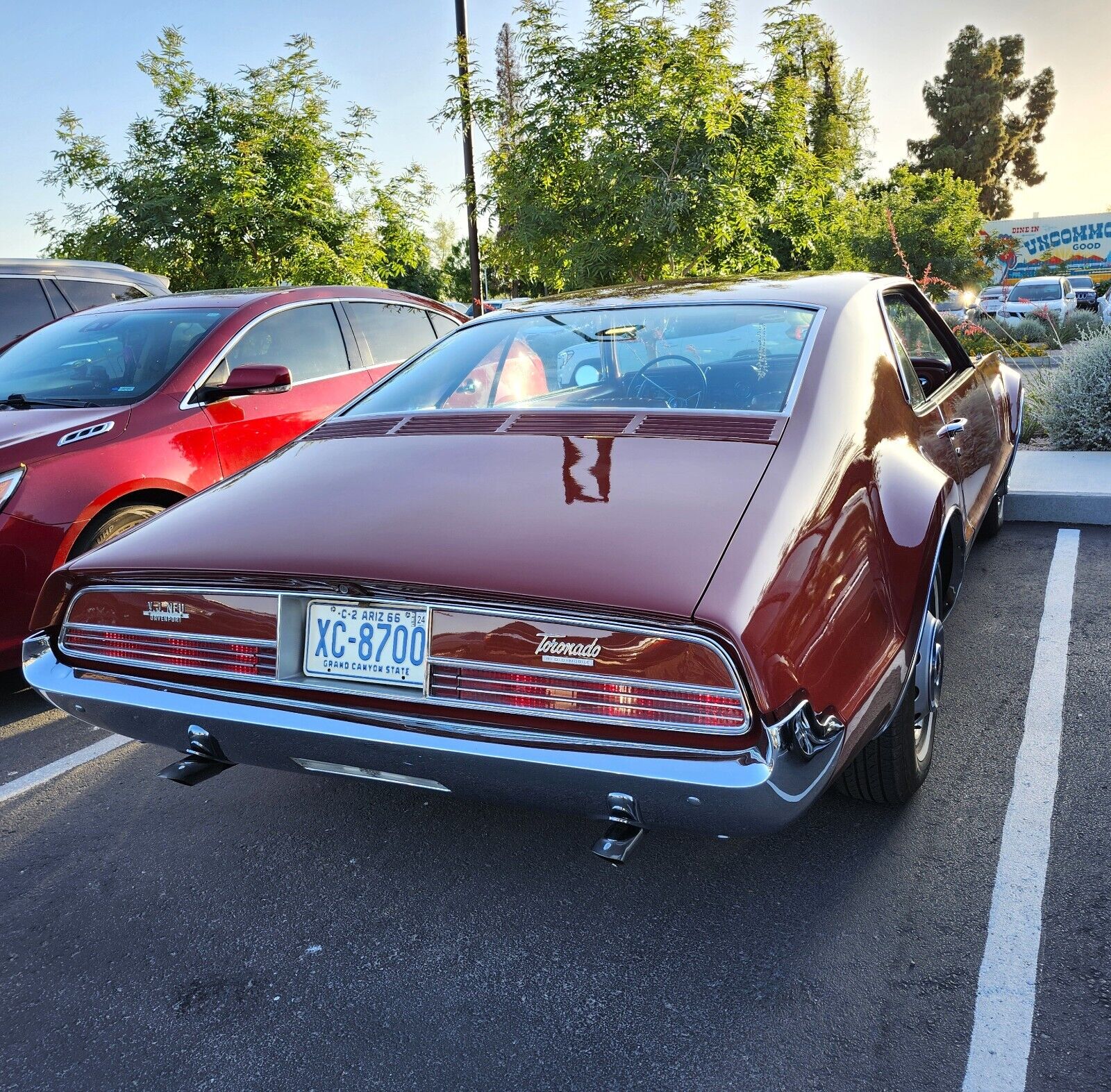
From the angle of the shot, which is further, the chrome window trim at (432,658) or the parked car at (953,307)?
the parked car at (953,307)

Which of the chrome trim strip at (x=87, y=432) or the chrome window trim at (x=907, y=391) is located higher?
the chrome window trim at (x=907, y=391)

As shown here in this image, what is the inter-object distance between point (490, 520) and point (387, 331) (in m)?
4.20

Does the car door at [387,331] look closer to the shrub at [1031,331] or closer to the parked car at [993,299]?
the shrub at [1031,331]

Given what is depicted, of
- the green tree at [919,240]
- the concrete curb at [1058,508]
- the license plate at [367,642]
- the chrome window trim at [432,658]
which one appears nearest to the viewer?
the chrome window trim at [432,658]

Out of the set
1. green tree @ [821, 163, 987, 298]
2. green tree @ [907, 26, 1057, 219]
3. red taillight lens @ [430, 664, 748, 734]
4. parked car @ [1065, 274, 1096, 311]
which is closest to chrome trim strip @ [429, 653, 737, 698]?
red taillight lens @ [430, 664, 748, 734]

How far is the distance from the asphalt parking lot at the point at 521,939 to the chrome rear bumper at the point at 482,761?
47cm

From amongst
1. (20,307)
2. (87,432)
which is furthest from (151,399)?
(20,307)

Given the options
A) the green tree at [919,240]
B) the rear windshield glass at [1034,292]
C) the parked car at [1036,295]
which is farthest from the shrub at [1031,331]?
the rear windshield glass at [1034,292]

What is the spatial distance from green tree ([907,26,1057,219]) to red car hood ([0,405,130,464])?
6103 centimetres

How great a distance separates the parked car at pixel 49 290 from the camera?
6676 millimetres

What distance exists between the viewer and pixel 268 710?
7.40 feet

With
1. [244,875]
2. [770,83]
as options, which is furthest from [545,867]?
[770,83]

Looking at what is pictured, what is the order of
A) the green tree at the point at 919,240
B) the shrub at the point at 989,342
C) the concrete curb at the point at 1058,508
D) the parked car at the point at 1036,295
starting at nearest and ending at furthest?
the concrete curb at the point at 1058,508 < the shrub at the point at 989,342 < the green tree at the point at 919,240 < the parked car at the point at 1036,295

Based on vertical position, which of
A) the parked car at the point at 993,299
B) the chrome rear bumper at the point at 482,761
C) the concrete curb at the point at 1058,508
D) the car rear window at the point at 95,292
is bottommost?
the parked car at the point at 993,299
